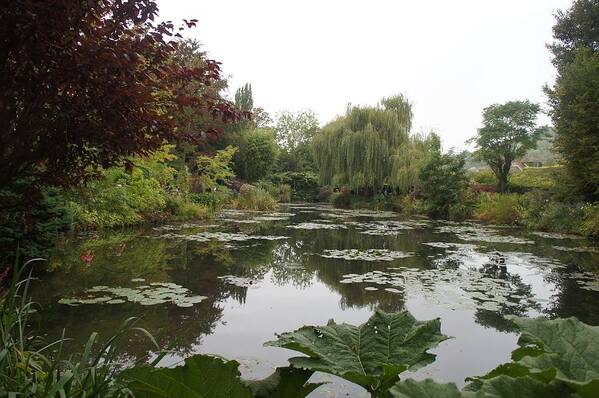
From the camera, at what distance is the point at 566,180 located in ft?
44.0

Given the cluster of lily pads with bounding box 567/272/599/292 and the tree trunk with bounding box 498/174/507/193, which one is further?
the tree trunk with bounding box 498/174/507/193

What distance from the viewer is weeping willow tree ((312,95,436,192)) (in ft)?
67.1

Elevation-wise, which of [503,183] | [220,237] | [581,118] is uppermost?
[581,118]

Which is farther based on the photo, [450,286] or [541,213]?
[541,213]

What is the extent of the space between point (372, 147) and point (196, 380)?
2052 cm

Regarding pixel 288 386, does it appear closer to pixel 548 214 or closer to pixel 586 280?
pixel 586 280

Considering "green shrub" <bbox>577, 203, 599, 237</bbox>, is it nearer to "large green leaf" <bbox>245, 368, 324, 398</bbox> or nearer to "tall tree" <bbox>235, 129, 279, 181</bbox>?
"large green leaf" <bbox>245, 368, 324, 398</bbox>

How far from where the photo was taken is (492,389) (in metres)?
0.62

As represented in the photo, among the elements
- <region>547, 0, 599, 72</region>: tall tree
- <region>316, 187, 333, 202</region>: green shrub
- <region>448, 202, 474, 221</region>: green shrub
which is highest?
<region>547, 0, 599, 72</region>: tall tree

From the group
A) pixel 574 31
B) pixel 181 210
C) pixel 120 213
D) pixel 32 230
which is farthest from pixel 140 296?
pixel 574 31

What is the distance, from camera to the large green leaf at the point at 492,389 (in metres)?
0.60

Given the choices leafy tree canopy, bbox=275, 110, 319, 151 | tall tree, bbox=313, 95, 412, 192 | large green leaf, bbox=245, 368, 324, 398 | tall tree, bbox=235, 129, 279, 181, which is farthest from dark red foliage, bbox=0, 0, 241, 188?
leafy tree canopy, bbox=275, 110, 319, 151

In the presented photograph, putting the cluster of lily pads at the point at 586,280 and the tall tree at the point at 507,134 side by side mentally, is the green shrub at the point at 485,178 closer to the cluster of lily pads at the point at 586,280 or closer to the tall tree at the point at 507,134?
the tall tree at the point at 507,134

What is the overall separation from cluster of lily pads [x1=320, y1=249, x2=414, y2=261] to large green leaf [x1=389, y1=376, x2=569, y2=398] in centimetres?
665
